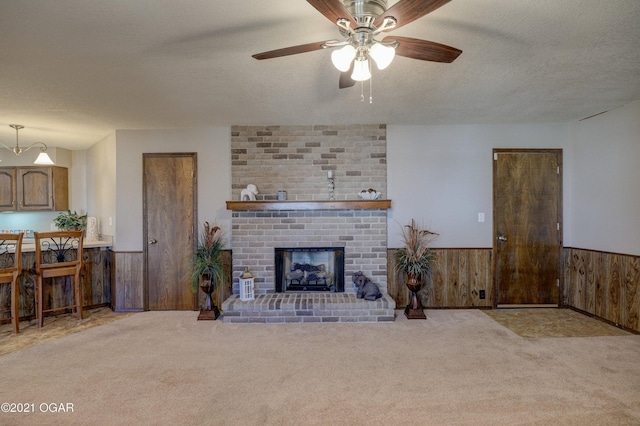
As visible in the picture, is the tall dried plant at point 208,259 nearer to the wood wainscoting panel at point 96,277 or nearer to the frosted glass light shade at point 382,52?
the wood wainscoting panel at point 96,277

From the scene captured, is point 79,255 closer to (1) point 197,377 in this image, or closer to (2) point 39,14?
(1) point 197,377

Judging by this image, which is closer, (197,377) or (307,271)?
(197,377)

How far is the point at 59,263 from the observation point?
385 centimetres

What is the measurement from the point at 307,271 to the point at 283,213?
2.64ft

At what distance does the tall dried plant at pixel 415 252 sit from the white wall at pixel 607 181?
176 cm

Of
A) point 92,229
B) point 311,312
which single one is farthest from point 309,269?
point 92,229

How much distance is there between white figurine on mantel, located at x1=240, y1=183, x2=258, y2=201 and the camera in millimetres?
4176

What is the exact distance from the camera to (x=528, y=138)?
4.31 metres

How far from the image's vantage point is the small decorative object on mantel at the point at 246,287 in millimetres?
3957

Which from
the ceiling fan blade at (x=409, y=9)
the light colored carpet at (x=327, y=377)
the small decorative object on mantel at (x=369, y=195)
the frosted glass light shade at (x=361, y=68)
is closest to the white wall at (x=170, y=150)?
the light colored carpet at (x=327, y=377)

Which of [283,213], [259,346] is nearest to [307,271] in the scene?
[283,213]

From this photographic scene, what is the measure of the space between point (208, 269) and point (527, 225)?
398 centimetres

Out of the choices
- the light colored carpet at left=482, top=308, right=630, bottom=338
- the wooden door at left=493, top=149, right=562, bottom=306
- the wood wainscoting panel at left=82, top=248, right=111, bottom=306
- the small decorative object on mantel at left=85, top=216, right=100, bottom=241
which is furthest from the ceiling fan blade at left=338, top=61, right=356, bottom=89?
the small decorative object on mantel at left=85, top=216, right=100, bottom=241

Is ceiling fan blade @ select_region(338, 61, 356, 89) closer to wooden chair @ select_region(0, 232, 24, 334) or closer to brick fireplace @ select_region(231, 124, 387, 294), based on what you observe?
brick fireplace @ select_region(231, 124, 387, 294)
